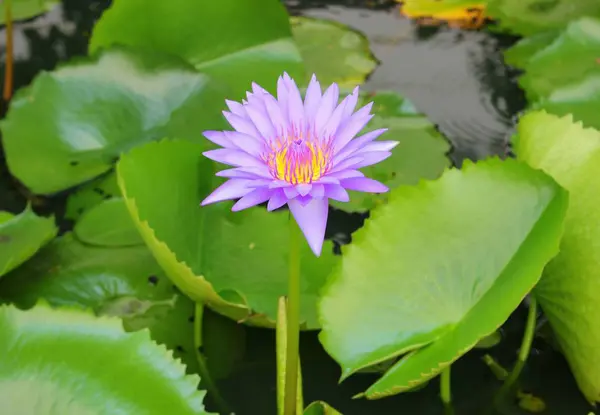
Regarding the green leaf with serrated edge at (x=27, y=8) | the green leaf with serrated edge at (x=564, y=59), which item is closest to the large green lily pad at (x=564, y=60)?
the green leaf with serrated edge at (x=564, y=59)

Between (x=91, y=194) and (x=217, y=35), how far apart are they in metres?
0.48

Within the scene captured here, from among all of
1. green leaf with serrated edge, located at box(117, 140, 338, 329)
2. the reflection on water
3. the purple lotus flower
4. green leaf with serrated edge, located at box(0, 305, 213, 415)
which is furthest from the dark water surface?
the purple lotus flower

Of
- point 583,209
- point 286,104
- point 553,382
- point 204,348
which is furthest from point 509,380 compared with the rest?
point 286,104

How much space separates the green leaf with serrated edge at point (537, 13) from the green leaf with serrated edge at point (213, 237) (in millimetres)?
1116

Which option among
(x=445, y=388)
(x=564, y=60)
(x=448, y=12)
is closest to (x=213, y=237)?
(x=445, y=388)

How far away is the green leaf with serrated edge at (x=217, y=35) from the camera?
1395mm

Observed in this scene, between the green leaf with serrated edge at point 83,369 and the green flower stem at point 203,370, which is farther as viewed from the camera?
the green flower stem at point 203,370

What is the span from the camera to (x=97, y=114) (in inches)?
50.3

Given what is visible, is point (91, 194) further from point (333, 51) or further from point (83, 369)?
point (333, 51)

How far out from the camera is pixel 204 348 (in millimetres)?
1033

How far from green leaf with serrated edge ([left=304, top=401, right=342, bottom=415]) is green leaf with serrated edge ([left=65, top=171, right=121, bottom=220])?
2.13 ft

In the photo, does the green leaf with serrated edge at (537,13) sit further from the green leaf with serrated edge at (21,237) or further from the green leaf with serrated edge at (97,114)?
the green leaf with serrated edge at (21,237)

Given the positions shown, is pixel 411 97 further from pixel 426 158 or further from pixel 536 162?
pixel 536 162

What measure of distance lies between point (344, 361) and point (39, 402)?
38 centimetres
